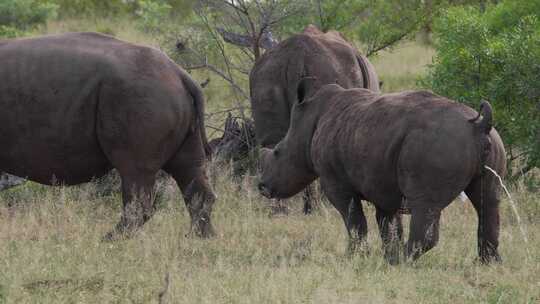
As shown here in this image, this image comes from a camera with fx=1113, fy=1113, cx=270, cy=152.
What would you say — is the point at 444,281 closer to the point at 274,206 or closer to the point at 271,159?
the point at 271,159

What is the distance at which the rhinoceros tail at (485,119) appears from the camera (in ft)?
25.3

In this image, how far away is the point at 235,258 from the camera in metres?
8.80

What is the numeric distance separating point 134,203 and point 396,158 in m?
2.37

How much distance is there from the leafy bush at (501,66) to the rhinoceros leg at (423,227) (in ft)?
11.4

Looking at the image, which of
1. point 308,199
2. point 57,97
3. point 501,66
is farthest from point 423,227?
point 501,66

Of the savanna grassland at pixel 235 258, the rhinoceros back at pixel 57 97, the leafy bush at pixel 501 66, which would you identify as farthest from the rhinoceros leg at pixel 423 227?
the leafy bush at pixel 501 66

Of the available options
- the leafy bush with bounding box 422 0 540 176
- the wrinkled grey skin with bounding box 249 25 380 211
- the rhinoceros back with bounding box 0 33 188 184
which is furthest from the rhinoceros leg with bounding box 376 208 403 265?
the leafy bush with bounding box 422 0 540 176

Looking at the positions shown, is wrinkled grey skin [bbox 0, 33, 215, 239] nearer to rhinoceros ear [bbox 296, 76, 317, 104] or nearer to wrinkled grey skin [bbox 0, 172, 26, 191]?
rhinoceros ear [bbox 296, 76, 317, 104]

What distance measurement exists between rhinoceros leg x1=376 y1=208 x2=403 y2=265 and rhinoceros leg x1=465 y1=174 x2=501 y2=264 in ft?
2.06

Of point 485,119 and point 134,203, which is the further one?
point 134,203

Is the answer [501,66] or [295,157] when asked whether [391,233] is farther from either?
[501,66]

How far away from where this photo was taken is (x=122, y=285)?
7527 millimetres

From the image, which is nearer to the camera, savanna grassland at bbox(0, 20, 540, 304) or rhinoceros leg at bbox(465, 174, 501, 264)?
savanna grassland at bbox(0, 20, 540, 304)

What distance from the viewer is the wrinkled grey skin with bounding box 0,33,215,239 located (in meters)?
9.30
